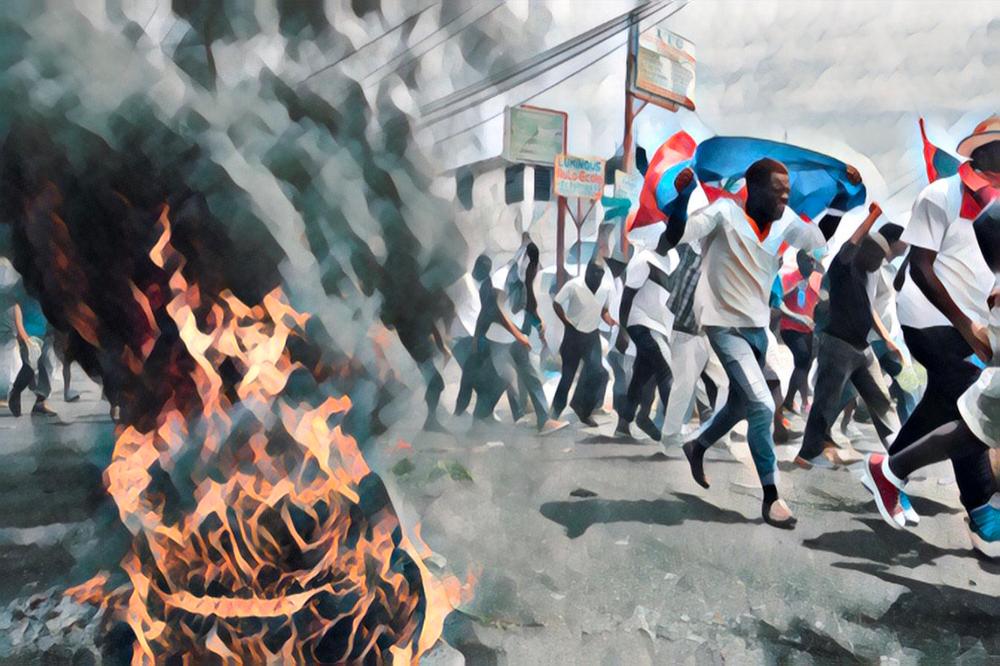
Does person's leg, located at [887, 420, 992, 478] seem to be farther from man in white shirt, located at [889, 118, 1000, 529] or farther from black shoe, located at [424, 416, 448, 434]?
black shoe, located at [424, 416, 448, 434]

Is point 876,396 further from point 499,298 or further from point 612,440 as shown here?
point 499,298

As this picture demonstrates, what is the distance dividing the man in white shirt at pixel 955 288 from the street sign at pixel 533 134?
1346mm

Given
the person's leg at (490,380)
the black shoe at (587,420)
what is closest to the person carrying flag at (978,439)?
the black shoe at (587,420)

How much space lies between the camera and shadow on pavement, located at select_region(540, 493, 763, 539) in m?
3.15

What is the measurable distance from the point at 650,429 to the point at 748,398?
1.32 feet

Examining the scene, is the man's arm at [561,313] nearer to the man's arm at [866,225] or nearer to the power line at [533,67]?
the power line at [533,67]

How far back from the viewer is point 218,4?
8.77ft

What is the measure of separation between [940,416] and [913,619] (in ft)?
2.42

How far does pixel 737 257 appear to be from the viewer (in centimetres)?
345

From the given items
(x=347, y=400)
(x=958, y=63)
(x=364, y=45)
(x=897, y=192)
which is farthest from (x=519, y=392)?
(x=958, y=63)

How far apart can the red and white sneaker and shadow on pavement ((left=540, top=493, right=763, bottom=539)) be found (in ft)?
1.50

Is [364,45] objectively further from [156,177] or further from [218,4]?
[156,177]

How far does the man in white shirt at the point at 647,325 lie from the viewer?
11.4ft

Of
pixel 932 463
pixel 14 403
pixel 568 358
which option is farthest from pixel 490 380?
pixel 14 403
